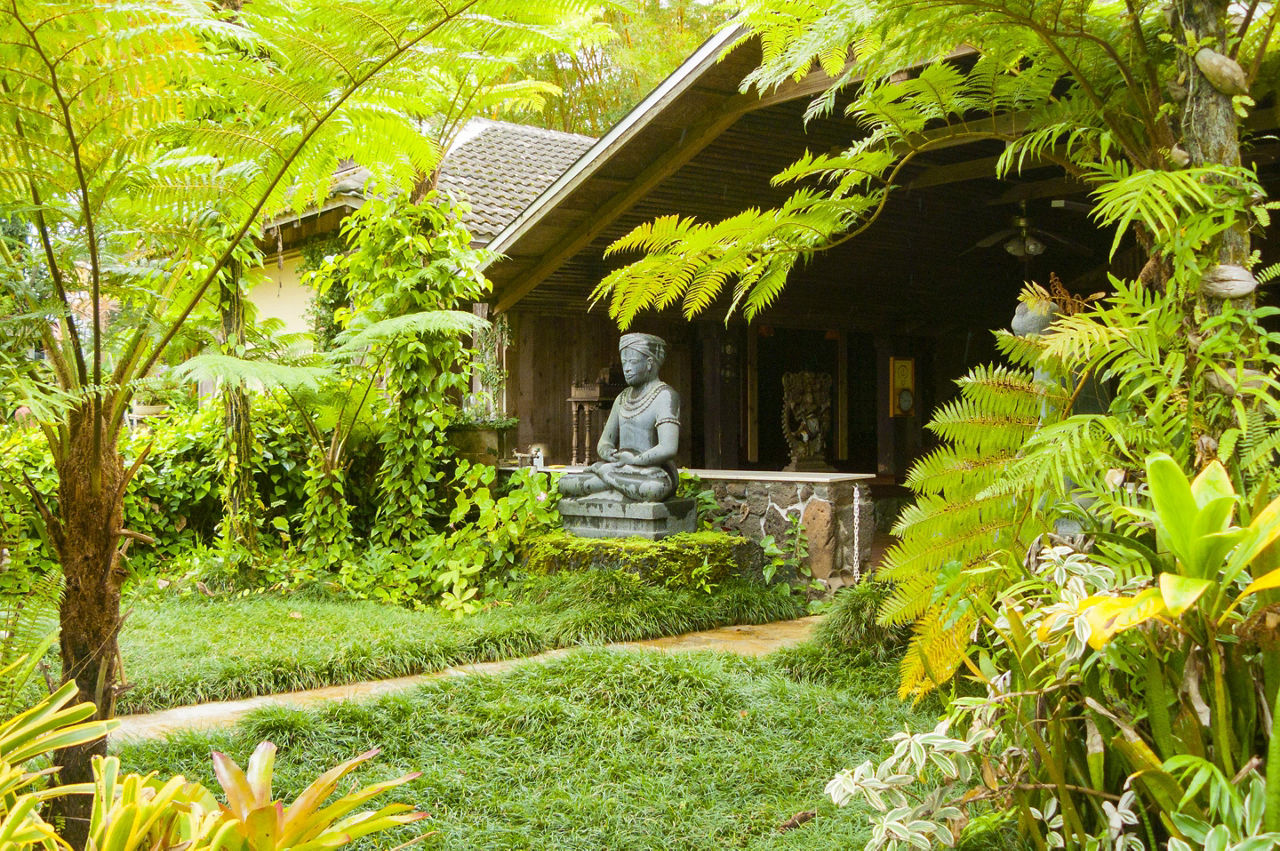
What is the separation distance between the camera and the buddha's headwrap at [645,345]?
7.22m

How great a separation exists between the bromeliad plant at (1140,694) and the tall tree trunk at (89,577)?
1.84 metres

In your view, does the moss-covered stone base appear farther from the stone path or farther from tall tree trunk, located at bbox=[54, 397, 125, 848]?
tall tree trunk, located at bbox=[54, 397, 125, 848]

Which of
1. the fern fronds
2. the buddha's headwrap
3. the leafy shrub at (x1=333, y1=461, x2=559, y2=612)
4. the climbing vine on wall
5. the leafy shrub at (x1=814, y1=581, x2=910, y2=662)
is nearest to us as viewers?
the fern fronds

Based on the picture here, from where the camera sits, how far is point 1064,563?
2064 mm

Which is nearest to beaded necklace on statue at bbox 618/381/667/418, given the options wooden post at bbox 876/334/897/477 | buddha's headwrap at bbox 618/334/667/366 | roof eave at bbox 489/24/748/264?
buddha's headwrap at bbox 618/334/667/366

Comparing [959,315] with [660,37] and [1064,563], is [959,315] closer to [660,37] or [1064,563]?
[660,37]

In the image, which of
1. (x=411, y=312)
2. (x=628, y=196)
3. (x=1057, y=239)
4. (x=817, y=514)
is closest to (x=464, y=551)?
(x=411, y=312)

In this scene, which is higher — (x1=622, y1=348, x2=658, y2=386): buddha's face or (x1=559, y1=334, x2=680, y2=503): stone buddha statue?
(x1=622, y1=348, x2=658, y2=386): buddha's face

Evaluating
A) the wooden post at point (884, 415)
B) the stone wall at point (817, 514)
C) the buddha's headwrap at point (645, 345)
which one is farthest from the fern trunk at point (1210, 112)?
the wooden post at point (884, 415)

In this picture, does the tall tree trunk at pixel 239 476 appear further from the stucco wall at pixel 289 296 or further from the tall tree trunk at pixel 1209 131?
the tall tree trunk at pixel 1209 131

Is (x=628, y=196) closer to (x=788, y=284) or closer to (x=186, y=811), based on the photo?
(x=788, y=284)

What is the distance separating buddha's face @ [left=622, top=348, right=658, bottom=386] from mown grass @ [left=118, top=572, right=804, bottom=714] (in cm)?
154

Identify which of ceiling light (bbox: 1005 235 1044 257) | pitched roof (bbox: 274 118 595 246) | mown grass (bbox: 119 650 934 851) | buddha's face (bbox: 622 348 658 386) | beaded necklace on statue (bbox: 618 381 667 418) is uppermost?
pitched roof (bbox: 274 118 595 246)

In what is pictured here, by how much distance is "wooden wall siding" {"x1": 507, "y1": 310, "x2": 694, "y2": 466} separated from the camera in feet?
31.6
